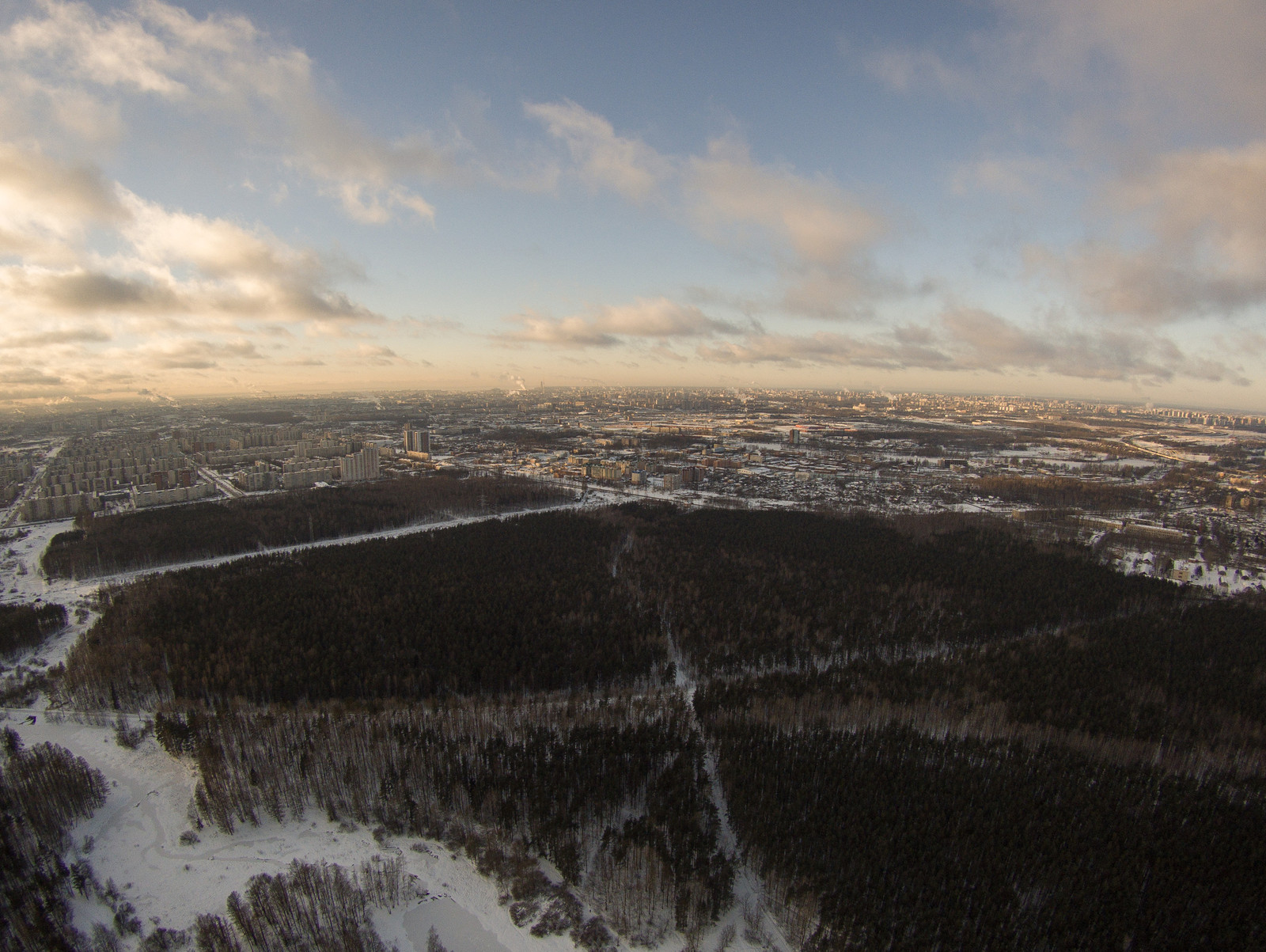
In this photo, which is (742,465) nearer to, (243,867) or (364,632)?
(364,632)

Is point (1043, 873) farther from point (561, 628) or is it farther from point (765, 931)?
point (561, 628)

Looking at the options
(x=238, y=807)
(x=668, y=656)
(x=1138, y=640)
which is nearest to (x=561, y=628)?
(x=668, y=656)

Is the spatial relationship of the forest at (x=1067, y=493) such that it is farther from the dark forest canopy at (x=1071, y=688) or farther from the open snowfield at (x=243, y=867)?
the open snowfield at (x=243, y=867)

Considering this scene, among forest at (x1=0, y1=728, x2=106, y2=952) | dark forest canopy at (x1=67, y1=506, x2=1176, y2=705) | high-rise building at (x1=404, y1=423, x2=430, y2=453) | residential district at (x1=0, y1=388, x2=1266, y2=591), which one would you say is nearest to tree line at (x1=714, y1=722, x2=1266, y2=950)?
dark forest canopy at (x1=67, y1=506, x2=1176, y2=705)

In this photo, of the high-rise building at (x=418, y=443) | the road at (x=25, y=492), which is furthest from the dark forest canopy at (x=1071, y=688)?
the high-rise building at (x=418, y=443)

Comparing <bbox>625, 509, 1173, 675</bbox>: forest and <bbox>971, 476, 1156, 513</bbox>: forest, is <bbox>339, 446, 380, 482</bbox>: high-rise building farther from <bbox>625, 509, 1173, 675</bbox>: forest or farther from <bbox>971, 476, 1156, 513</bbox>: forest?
<bbox>971, 476, 1156, 513</bbox>: forest

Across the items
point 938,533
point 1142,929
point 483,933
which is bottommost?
point 483,933
